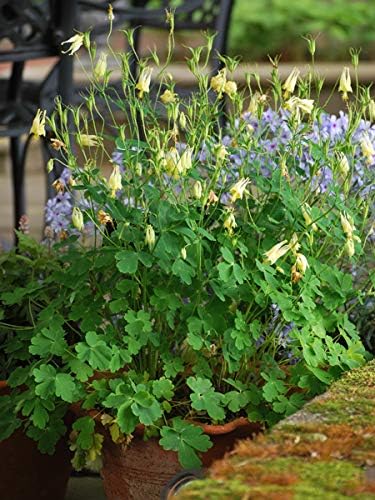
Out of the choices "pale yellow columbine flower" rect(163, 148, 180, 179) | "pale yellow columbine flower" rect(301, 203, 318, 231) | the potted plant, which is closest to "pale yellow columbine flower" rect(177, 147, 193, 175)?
"pale yellow columbine flower" rect(163, 148, 180, 179)

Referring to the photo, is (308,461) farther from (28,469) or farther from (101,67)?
(28,469)

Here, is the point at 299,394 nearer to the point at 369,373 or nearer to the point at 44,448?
the point at 369,373

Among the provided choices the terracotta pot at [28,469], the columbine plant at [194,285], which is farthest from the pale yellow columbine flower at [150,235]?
the terracotta pot at [28,469]

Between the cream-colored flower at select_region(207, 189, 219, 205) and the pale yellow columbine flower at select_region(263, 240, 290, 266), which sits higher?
the cream-colored flower at select_region(207, 189, 219, 205)

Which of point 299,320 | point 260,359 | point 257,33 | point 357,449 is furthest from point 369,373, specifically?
point 257,33

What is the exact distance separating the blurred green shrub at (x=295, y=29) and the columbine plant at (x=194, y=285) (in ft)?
18.6

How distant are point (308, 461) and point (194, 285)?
2.61ft

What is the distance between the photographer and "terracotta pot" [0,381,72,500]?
2535mm

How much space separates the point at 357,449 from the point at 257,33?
6632mm

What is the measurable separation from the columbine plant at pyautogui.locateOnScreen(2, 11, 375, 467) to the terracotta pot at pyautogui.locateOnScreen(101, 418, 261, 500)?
0.09 ft

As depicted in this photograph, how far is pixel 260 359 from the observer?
242 centimetres

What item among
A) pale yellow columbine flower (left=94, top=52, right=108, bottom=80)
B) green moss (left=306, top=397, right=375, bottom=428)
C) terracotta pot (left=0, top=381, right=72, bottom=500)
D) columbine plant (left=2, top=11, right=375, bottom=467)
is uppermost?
pale yellow columbine flower (left=94, top=52, right=108, bottom=80)

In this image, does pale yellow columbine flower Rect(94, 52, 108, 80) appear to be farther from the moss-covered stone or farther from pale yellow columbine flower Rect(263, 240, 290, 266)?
the moss-covered stone

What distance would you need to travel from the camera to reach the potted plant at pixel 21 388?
2.39m
